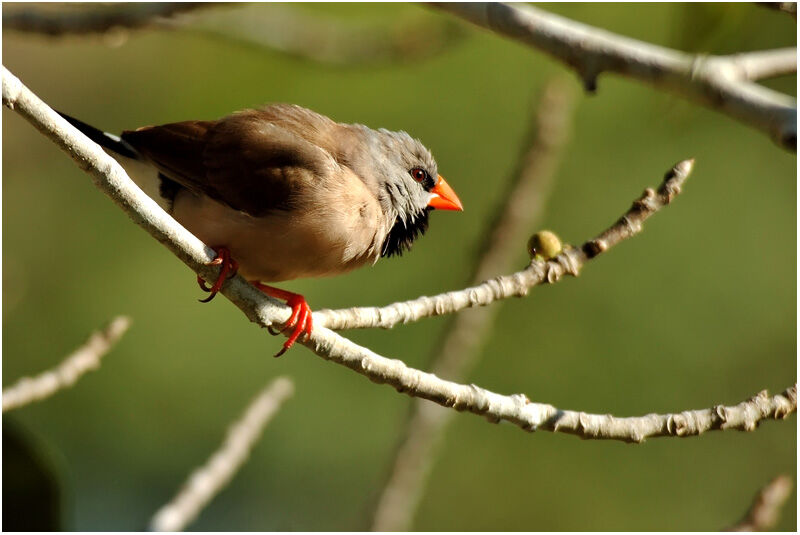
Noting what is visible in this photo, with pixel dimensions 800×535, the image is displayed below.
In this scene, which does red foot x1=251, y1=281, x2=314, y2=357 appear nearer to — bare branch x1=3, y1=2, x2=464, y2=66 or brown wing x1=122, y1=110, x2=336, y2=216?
brown wing x1=122, y1=110, x2=336, y2=216

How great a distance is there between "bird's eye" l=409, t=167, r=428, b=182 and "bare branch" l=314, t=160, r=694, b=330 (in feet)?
1.82

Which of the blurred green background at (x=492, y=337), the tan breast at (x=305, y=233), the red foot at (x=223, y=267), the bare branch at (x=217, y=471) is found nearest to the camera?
the red foot at (x=223, y=267)

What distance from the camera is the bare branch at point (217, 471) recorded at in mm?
3154

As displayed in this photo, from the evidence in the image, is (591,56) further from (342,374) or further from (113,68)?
(113,68)

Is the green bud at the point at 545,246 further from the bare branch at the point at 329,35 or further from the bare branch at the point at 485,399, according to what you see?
the bare branch at the point at 329,35

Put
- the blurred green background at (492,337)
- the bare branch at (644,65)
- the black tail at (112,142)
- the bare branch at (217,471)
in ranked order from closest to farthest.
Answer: the bare branch at (644,65), the bare branch at (217,471), the black tail at (112,142), the blurred green background at (492,337)

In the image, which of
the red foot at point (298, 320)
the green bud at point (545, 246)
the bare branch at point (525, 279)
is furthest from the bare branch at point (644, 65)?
the red foot at point (298, 320)

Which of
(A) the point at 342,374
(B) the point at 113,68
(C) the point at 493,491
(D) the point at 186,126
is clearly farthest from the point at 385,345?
(B) the point at 113,68

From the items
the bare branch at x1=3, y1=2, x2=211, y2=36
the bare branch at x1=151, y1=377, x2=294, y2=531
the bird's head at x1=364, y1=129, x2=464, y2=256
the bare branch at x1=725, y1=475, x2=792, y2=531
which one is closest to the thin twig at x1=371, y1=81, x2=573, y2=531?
the bare branch at x1=151, y1=377, x2=294, y2=531

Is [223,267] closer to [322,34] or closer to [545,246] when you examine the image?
[545,246]

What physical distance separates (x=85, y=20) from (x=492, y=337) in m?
2.96

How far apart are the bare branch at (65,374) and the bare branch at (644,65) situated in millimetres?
1670

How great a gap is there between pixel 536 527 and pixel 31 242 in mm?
3521

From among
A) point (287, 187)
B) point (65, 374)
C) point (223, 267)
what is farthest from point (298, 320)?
point (65, 374)
